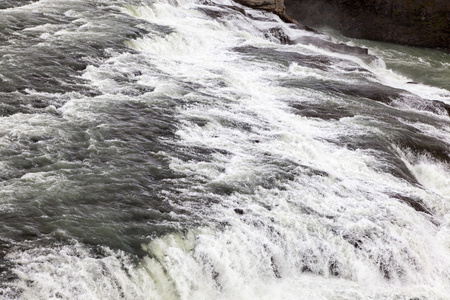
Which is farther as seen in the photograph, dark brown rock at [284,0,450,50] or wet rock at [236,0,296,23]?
dark brown rock at [284,0,450,50]

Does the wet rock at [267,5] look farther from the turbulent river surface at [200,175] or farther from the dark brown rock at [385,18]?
the turbulent river surface at [200,175]

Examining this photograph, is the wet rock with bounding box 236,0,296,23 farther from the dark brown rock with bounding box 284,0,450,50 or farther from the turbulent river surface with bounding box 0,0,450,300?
the turbulent river surface with bounding box 0,0,450,300

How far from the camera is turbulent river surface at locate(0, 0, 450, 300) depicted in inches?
250

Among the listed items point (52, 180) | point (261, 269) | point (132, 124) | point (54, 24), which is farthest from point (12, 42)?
point (261, 269)

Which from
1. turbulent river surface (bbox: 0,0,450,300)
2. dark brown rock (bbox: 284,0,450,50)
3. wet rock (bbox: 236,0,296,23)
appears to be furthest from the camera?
dark brown rock (bbox: 284,0,450,50)

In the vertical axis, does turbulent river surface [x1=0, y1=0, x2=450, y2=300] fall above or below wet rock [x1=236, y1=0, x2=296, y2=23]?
below

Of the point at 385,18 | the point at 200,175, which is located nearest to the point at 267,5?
the point at 385,18

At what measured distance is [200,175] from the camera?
8.27 m

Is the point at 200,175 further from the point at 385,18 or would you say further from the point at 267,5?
the point at 385,18

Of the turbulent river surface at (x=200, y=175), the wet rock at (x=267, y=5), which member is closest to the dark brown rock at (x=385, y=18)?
the wet rock at (x=267, y=5)

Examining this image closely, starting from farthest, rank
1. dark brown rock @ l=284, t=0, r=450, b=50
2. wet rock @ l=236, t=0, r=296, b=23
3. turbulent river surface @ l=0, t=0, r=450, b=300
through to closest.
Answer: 1. dark brown rock @ l=284, t=0, r=450, b=50
2. wet rock @ l=236, t=0, r=296, b=23
3. turbulent river surface @ l=0, t=0, r=450, b=300

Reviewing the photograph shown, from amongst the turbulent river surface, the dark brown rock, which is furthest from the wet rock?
the turbulent river surface

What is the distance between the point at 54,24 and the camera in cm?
1399

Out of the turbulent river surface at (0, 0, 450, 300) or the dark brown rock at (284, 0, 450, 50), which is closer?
the turbulent river surface at (0, 0, 450, 300)
